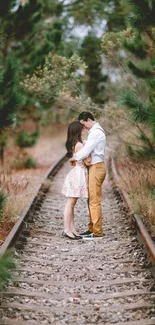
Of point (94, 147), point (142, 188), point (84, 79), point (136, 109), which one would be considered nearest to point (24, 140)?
point (84, 79)

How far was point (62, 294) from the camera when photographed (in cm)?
572

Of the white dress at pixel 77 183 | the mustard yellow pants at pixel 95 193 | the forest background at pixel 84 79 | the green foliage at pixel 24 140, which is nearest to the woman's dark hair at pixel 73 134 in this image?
the white dress at pixel 77 183

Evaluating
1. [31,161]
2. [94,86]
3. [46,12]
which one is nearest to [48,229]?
[31,161]

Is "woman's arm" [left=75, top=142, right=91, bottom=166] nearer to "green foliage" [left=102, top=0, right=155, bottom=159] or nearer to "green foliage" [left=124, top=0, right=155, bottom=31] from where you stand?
"green foliage" [left=102, top=0, right=155, bottom=159]

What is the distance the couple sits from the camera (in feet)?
26.7

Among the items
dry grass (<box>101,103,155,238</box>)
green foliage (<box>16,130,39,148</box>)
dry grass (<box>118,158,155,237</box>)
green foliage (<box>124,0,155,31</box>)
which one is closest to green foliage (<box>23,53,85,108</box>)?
dry grass (<box>101,103,155,238</box>)

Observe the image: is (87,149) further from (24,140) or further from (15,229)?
(24,140)

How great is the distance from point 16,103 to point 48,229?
95.8 inches

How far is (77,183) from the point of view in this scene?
8.28m

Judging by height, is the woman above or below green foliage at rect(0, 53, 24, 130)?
below

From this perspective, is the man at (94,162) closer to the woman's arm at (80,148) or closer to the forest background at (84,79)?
the woman's arm at (80,148)

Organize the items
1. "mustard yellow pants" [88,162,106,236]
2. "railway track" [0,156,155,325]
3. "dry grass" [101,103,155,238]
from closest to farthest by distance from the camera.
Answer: "railway track" [0,156,155,325] → "mustard yellow pants" [88,162,106,236] → "dry grass" [101,103,155,238]

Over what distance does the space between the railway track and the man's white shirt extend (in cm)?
121

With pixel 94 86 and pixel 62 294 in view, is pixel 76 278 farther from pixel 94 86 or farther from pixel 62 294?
pixel 94 86
